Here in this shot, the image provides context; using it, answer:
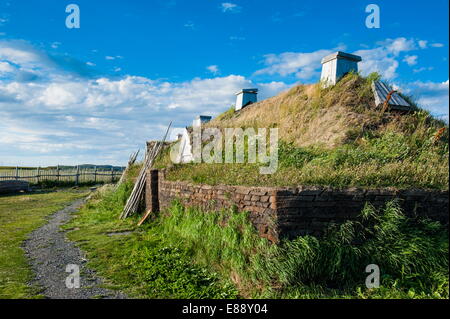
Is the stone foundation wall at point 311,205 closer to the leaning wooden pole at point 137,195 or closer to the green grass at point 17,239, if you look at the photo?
the green grass at point 17,239

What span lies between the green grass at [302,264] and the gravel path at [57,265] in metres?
0.28

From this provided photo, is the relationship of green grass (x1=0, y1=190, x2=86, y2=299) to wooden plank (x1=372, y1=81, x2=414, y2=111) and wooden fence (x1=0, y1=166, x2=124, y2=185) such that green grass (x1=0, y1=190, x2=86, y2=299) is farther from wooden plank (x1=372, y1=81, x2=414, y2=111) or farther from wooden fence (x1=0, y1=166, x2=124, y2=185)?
wooden plank (x1=372, y1=81, x2=414, y2=111)

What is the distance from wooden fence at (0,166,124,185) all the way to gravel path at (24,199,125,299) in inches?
666

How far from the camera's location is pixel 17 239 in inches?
318

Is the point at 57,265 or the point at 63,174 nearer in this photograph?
the point at 57,265

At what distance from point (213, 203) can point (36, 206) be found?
11.3 metres

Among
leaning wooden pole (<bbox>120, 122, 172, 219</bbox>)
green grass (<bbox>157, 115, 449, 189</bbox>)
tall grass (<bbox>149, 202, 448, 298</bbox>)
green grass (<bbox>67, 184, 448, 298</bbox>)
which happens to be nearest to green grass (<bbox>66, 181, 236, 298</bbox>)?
green grass (<bbox>67, 184, 448, 298</bbox>)

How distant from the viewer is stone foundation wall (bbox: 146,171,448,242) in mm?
4840

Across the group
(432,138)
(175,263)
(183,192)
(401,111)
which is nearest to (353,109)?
(401,111)

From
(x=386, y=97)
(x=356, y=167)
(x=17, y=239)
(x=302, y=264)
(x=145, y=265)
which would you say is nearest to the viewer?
(x=302, y=264)

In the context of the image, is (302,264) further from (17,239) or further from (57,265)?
(17,239)

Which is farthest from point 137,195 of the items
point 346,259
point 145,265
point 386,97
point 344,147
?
point 386,97

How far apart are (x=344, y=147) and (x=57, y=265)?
6.66 meters
